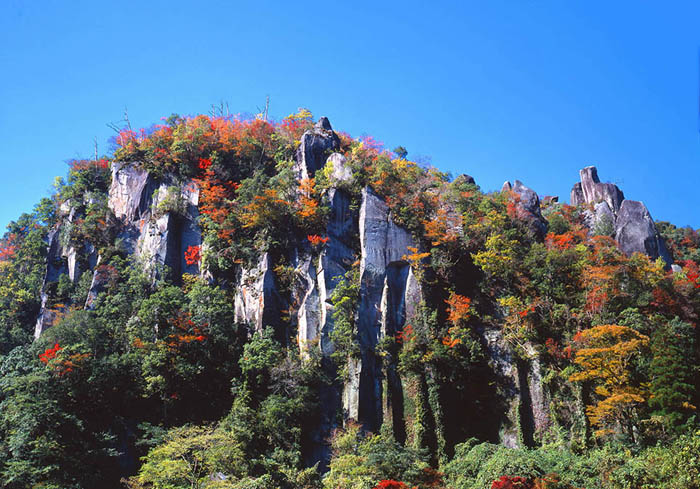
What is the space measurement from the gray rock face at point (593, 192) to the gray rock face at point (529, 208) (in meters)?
8.32

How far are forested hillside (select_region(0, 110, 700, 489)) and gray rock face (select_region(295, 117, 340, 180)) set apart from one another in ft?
0.49

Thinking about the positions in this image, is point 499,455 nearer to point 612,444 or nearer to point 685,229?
point 612,444

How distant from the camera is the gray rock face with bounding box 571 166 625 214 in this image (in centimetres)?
3909

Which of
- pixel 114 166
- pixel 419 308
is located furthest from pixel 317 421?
pixel 114 166

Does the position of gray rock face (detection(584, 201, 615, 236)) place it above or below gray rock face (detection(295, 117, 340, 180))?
below

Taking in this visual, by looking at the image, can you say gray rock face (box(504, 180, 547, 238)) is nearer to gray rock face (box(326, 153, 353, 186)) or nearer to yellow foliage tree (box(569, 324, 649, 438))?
yellow foliage tree (box(569, 324, 649, 438))

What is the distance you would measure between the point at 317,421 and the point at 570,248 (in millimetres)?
15511

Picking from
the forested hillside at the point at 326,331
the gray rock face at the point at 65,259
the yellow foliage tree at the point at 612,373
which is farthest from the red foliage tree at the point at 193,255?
the yellow foliage tree at the point at 612,373

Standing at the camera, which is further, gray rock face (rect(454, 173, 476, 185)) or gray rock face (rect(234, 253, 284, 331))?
gray rock face (rect(454, 173, 476, 185))

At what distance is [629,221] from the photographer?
104 ft

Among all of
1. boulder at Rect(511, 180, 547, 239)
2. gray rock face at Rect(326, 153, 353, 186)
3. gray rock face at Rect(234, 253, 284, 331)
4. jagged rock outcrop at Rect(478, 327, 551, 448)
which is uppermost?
gray rock face at Rect(326, 153, 353, 186)

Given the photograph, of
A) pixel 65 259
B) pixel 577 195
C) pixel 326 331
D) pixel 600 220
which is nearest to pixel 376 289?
pixel 326 331

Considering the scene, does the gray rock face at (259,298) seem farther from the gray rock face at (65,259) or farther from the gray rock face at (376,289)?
the gray rock face at (65,259)

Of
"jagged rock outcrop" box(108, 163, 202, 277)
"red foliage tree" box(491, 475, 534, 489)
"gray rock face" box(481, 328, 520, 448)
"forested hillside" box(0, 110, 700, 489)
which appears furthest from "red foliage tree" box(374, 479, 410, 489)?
"jagged rock outcrop" box(108, 163, 202, 277)
